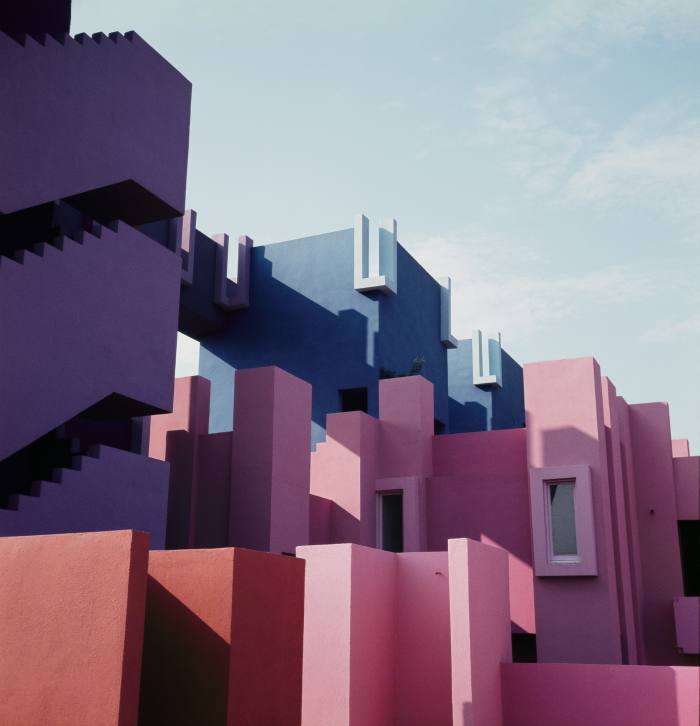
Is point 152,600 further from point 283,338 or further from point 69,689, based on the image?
point 283,338

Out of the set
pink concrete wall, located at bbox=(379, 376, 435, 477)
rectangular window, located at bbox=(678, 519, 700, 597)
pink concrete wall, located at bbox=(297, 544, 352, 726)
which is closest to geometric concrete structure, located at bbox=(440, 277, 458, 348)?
pink concrete wall, located at bbox=(379, 376, 435, 477)

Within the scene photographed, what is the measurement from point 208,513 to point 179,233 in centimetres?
661

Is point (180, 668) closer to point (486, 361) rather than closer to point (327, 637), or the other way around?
point (327, 637)

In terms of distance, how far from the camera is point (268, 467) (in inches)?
674

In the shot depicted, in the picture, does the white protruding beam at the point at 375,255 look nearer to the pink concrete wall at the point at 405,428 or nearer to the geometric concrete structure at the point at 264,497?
the geometric concrete structure at the point at 264,497

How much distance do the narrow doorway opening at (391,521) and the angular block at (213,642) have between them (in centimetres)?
1042

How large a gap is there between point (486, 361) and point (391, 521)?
52.8ft

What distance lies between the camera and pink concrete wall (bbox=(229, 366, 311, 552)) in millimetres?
16953

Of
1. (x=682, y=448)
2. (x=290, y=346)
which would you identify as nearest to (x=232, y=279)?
(x=290, y=346)

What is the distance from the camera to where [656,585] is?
749 inches

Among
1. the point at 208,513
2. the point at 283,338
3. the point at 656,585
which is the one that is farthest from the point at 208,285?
the point at 656,585

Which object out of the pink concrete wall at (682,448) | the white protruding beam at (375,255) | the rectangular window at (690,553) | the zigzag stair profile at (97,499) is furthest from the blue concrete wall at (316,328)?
the zigzag stair profile at (97,499)

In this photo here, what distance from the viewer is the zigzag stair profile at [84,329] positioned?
41.0ft

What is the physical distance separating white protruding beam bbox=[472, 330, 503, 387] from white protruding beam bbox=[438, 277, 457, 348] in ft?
12.0
